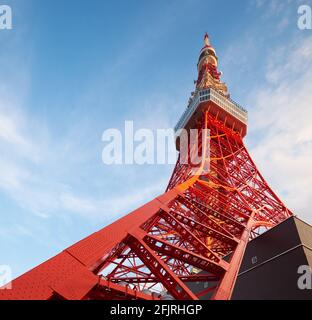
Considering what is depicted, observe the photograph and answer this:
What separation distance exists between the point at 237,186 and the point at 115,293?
14.3 metres

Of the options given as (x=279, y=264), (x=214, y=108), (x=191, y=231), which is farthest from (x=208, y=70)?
(x=279, y=264)

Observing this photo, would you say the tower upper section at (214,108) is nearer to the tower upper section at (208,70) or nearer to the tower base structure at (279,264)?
the tower upper section at (208,70)

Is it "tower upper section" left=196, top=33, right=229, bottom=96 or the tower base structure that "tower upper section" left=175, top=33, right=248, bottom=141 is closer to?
"tower upper section" left=196, top=33, right=229, bottom=96

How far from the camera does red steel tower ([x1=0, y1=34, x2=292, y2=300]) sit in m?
4.79

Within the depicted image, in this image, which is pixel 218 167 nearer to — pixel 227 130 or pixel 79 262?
pixel 227 130

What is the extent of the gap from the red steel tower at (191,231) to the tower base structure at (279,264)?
3.29 feet

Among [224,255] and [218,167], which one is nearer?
[224,255]

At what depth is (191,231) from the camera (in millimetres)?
12047

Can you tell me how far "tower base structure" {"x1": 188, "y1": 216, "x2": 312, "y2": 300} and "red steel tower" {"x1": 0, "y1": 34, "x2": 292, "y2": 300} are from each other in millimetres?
1004

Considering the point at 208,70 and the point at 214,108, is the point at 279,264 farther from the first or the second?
the point at 208,70

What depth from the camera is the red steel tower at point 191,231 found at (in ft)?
15.7
